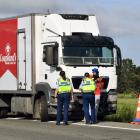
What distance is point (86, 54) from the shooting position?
2020 centimetres

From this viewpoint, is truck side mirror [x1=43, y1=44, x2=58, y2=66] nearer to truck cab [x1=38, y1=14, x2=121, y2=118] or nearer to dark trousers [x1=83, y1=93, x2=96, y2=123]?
truck cab [x1=38, y1=14, x2=121, y2=118]

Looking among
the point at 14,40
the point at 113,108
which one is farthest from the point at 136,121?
the point at 14,40

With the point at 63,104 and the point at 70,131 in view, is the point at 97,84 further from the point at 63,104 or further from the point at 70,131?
the point at 70,131

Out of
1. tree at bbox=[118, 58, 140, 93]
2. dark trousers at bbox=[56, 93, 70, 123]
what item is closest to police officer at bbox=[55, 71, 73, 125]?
dark trousers at bbox=[56, 93, 70, 123]

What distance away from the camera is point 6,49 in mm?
22750

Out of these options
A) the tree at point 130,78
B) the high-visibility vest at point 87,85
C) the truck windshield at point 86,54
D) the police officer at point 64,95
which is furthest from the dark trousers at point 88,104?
the tree at point 130,78

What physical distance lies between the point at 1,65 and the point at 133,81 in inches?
4666

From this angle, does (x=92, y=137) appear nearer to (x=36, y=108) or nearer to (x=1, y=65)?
(x=36, y=108)

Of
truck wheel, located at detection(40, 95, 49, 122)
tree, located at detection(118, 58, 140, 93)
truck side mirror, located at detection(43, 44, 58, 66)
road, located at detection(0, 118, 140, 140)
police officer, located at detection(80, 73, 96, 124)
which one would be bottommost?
road, located at detection(0, 118, 140, 140)

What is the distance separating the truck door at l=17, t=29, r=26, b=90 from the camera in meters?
21.6

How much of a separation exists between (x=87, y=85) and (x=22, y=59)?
3.53 meters

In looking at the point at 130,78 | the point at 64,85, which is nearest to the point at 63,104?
the point at 64,85

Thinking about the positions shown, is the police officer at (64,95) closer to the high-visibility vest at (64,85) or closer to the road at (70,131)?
the high-visibility vest at (64,85)

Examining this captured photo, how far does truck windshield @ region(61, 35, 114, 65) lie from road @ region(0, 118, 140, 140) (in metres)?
2.13
